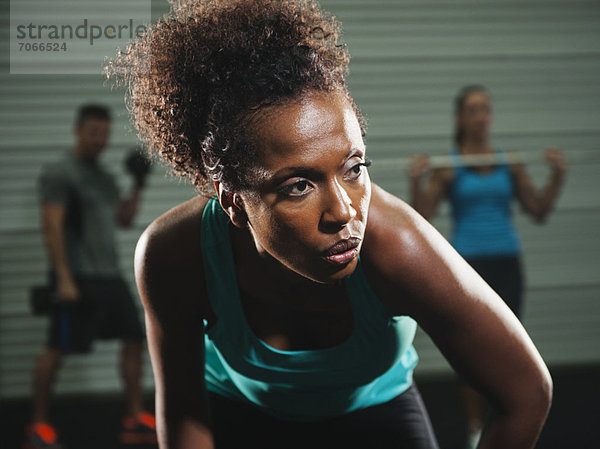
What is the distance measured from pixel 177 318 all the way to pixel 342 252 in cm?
40

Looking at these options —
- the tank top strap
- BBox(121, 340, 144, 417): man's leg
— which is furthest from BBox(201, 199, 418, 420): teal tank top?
BBox(121, 340, 144, 417): man's leg

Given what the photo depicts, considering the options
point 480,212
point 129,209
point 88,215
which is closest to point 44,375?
point 88,215

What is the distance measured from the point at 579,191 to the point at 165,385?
4.02 meters

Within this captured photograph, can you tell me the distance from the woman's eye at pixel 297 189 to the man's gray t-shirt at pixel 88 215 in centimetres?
251

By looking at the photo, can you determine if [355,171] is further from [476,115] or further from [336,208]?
[476,115]

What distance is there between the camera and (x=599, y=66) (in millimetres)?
4594

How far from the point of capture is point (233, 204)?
1049mm

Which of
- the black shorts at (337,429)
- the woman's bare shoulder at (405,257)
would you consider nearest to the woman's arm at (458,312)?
the woman's bare shoulder at (405,257)

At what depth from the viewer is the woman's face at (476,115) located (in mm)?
3170

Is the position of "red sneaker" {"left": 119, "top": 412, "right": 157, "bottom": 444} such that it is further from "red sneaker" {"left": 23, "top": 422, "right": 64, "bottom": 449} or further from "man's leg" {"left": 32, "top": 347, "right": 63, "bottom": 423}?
"man's leg" {"left": 32, "top": 347, "right": 63, "bottom": 423}

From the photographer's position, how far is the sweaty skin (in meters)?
0.92

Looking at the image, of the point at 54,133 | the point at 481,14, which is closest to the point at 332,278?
the point at 54,133

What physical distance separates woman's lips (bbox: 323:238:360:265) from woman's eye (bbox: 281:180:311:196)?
92 millimetres

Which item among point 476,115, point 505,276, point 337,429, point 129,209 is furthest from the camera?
point 129,209
